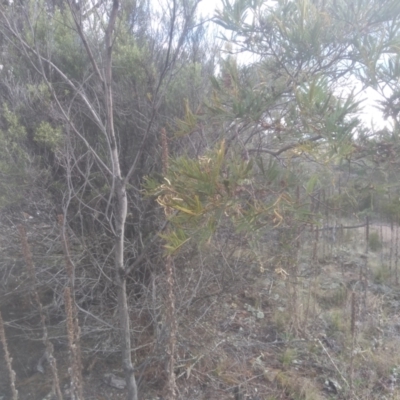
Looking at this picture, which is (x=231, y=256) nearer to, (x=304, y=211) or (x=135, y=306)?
(x=135, y=306)

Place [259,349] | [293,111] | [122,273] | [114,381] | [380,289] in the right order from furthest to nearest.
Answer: [380,289], [259,349], [114,381], [122,273], [293,111]

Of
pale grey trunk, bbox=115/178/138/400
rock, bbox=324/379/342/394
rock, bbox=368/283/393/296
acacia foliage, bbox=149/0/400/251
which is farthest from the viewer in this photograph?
rock, bbox=368/283/393/296

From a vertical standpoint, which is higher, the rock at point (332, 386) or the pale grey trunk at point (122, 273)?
the pale grey trunk at point (122, 273)

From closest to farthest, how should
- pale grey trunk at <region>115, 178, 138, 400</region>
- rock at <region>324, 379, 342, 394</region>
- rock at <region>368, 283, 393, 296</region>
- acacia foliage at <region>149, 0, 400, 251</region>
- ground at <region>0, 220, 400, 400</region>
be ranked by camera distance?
acacia foliage at <region>149, 0, 400, 251</region>
pale grey trunk at <region>115, 178, 138, 400</region>
ground at <region>0, 220, 400, 400</region>
rock at <region>324, 379, 342, 394</region>
rock at <region>368, 283, 393, 296</region>

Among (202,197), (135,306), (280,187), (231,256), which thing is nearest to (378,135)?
(280,187)

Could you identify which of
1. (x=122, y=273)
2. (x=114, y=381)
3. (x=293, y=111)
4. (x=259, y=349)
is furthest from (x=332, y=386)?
(x=293, y=111)

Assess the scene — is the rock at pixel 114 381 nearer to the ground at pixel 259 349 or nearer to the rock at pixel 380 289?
the ground at pixel 259 349

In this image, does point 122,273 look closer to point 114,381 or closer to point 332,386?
point 114,381

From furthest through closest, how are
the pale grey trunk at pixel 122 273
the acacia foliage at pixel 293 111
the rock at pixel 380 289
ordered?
the rock at pixel 380 289
the pale grey trunk at pixel 122 273
the acacia foliage at pixel 293 111

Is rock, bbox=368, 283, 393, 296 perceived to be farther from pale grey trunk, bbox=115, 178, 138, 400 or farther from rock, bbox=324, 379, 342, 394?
pale grey trunk, bbox=115, 178, 138, 400

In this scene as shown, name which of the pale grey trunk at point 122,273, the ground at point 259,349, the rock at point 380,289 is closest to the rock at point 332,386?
the ground at point 259,349

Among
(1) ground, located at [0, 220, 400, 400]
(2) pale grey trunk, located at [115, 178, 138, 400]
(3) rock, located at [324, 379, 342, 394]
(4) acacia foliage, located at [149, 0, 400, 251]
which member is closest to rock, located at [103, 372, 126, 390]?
(1) ground, located at [0, 220, 400, 400]

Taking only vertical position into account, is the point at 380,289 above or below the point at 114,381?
above

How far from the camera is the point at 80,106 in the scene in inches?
151
